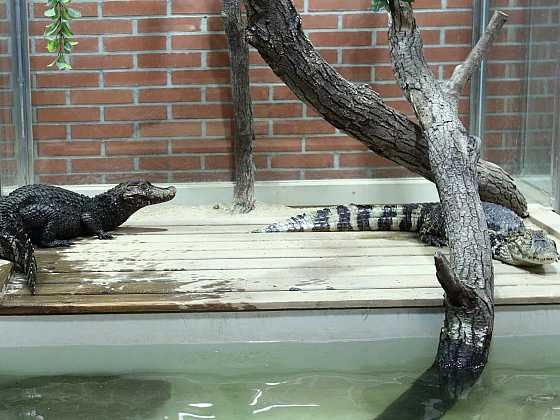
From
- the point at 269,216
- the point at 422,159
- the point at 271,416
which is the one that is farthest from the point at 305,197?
the point at 271,416

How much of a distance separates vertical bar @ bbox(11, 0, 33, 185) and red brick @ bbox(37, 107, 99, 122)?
0.30 feet

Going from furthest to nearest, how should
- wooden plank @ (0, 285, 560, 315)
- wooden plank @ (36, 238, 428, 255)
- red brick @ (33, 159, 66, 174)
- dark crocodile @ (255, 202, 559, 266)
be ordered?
red brick @ (33, 159, 66, 174) < wooden plank @ (36, 238, 428, 255) < dark crocodile @ (255, 202, 559, 266) < wooden plank @ (0, 285, 560, 315)

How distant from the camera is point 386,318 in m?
3.12

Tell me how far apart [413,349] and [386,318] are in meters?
0.15

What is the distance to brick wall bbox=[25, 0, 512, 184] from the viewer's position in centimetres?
479

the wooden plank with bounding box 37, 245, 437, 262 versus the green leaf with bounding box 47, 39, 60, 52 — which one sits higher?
the green leaf with bounding box 47, 39, 60, 52

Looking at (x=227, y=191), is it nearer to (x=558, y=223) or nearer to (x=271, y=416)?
(x=558, y=223)

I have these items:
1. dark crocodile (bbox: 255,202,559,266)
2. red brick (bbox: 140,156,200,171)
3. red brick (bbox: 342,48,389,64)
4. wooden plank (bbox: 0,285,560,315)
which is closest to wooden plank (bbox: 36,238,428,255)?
dark crocodile (bbox: 255,202,559,266)

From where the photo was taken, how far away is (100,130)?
4.90m

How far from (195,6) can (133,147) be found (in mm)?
903

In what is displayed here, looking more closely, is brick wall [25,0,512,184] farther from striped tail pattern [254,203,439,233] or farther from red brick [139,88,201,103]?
striped tail pattern [254,203,439,233]

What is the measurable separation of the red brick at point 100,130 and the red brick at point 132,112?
1.9 inches

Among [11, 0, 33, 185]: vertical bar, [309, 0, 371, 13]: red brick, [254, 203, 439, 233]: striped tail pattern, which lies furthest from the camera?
[309, 0, 371, 13]: red brick

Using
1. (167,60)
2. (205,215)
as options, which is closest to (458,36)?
(167,60)
